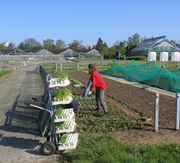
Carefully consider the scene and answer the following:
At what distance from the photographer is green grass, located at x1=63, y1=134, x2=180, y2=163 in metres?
6.71

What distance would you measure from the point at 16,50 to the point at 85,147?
13786cm

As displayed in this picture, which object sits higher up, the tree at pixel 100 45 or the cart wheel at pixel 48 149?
the tree at pixel 100 45

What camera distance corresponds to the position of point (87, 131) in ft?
30.9

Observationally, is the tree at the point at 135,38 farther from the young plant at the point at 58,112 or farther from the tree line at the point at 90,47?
the young plant at the point at 58,112

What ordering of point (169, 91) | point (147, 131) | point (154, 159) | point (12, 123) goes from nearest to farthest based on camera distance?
1. point (154, 159)
2. point (147, 131)
3. point (12, 123)
4. point (169, 91)

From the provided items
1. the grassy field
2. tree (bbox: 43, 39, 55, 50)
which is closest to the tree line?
tree (bbox: 43, 39, 55, 50)

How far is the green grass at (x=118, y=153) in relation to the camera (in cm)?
671

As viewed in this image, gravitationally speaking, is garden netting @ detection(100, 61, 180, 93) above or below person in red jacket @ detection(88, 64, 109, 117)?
below

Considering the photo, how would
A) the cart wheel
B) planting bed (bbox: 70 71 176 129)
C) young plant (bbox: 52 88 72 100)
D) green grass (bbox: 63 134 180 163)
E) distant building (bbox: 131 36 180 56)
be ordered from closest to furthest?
green grass (bbox: 63 134 180 163)
the cart wheel
young plant (bbox: 52 88 72 100)
planting bed (bbox: 70 71 176 129)
distant building (bbox: 131 36 180 56)

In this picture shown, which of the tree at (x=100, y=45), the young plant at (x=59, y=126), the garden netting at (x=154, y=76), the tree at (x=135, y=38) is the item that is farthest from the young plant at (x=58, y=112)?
the tree at (x=100, y=45)

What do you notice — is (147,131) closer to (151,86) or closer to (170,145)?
(170,145)

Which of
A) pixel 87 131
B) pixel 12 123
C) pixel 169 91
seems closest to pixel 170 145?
pixel 87 131

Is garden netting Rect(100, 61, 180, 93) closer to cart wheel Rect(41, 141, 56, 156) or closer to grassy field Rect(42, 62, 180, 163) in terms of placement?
grassy field Rect(42, 62, 180, 163)

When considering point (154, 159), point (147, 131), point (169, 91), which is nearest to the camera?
point (154, 159)
